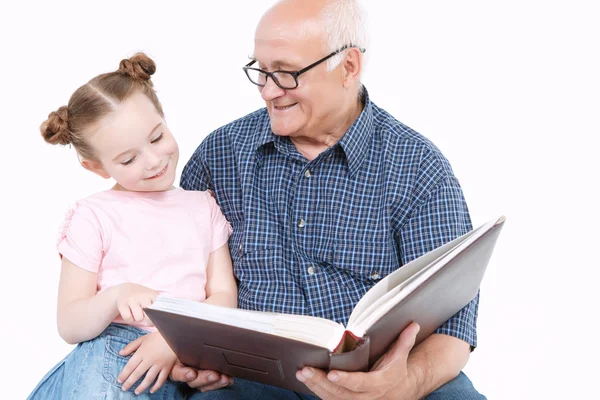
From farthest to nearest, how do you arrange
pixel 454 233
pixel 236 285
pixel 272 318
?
pixel 236 285 → pixel 454 233 → pixel 272 318

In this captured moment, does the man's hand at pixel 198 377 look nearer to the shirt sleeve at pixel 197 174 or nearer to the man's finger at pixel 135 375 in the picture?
the man's finger at pixel 135 375

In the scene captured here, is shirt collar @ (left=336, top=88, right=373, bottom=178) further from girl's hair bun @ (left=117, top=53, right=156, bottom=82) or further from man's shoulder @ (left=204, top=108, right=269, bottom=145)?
girl's hair bun @ (left=117, top=53, right=156, bottom=82)

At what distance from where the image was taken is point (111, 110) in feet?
7.43

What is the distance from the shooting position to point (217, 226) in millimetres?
2568

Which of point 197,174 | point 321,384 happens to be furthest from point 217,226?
point 321,384

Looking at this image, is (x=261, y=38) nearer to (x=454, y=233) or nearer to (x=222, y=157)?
(x=222, y=157)

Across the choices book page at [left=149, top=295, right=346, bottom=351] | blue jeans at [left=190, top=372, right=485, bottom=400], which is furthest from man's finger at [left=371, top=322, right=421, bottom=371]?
blue jeans at [left=190, top=372, right=485, bottom=400]

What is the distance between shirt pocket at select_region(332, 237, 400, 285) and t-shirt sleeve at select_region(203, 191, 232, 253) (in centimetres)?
38

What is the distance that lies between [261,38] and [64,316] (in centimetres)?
105

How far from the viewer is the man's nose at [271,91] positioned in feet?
8.05

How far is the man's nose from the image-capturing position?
2455 millimetres

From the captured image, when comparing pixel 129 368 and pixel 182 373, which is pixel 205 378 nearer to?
pixel 182 373

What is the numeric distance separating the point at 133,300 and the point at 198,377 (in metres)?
0.34

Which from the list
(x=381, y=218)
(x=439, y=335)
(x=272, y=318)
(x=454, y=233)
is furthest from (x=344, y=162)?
(x=272, y=318)
